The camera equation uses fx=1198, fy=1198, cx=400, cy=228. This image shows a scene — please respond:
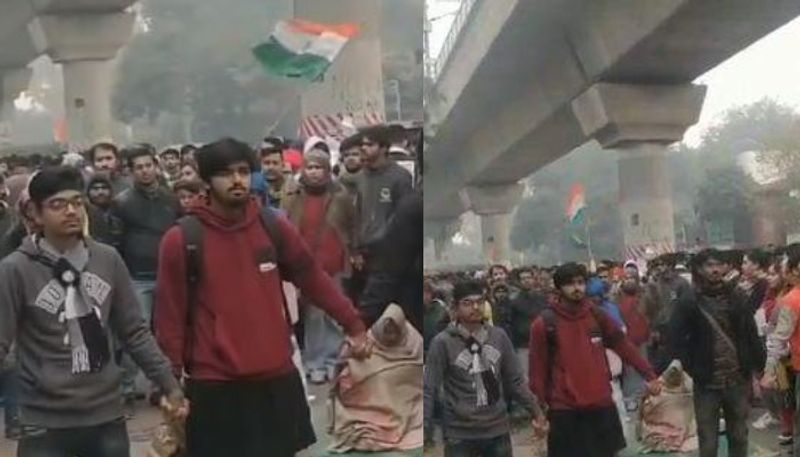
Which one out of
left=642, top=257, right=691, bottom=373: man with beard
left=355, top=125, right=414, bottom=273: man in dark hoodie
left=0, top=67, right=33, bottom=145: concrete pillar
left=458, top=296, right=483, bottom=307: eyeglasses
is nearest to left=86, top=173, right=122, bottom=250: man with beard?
left=0, top=67, right=33, bottom=145: concrete pillar

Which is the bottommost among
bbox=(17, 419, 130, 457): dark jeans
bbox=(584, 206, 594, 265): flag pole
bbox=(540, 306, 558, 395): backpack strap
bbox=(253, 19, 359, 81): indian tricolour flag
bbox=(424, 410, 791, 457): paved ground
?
bbox=(424, 410, 791, 457): paved ground

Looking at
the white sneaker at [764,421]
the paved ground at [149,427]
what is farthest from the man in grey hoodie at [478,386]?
the white sneaker at [764,421]

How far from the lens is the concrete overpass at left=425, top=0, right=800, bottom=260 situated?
3.76 metres

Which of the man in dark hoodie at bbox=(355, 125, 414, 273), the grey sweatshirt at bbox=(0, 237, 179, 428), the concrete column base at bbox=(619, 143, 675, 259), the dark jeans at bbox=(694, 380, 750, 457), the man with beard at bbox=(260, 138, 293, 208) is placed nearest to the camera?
the grey sweatshirt at bbox=(0, 237, 179, 428)

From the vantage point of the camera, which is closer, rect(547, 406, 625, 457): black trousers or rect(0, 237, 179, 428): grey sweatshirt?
rect(0, 237, 179, 428): grey sweatshirt

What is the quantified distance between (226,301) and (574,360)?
1.29m

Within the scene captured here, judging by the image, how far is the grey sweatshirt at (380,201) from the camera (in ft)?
11.6

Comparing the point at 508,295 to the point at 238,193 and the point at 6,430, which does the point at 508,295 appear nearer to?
the point at 238,193

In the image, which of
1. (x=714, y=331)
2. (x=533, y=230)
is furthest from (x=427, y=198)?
(x=714, y=331)

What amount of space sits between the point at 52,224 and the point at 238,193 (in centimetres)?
50

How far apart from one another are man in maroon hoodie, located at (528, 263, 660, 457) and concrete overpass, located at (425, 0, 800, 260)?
0.86ft

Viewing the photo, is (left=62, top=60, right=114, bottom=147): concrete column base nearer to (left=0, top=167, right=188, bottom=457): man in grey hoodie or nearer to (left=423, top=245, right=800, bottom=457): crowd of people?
(left=0, top=167, right=188, bottom=457): man in grey hoodie

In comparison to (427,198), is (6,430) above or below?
below

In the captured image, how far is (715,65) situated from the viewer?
13.2ft
